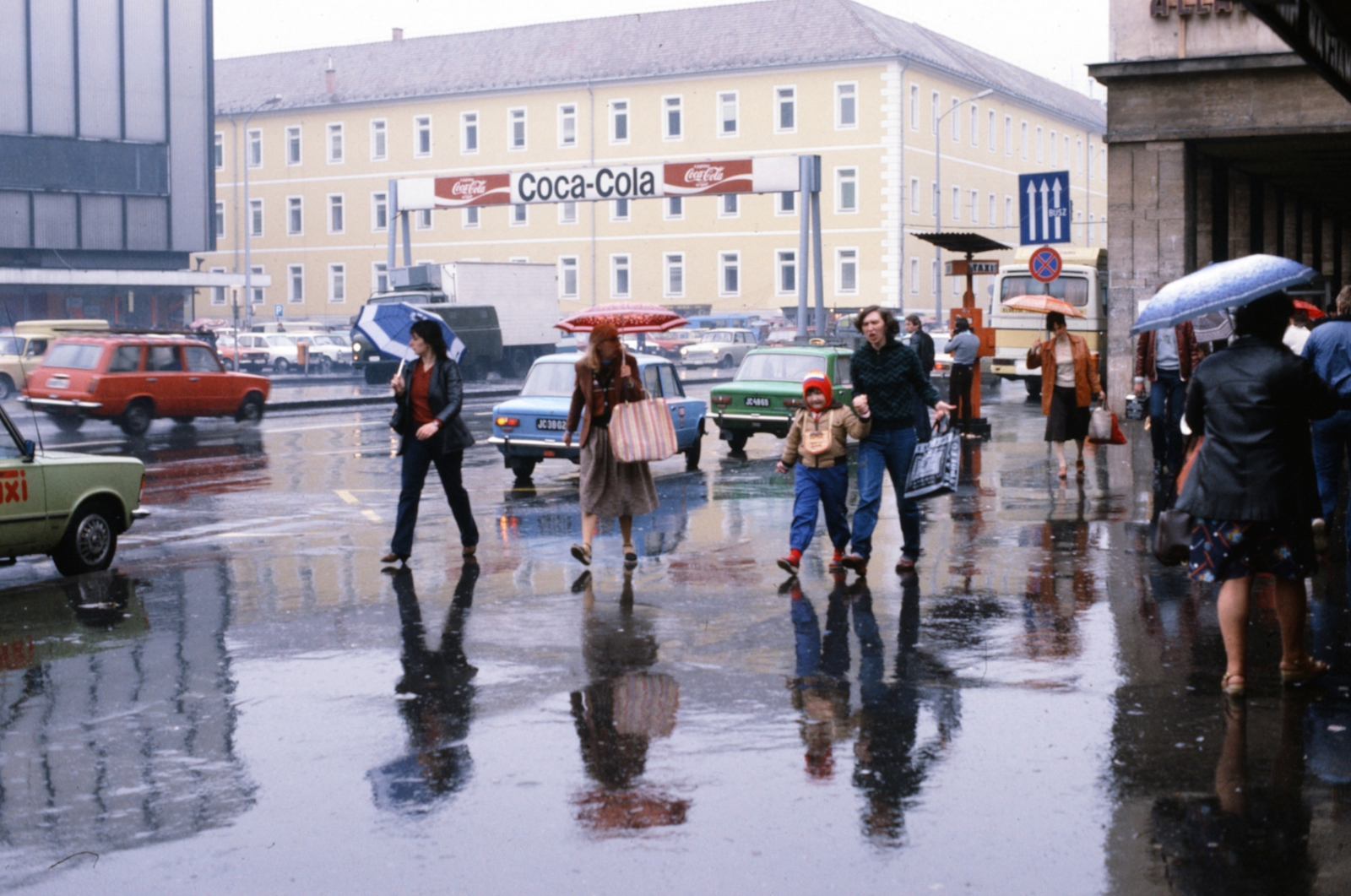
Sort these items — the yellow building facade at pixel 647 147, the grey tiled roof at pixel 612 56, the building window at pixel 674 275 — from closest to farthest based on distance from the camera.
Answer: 1. the yellow building facade at pixel 647 147
2. the grey tiled roof at pixel 612 56
3. the building window at pixel 674 275

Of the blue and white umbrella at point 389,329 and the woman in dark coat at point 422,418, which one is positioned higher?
the blue and white umbrella at point 389,329

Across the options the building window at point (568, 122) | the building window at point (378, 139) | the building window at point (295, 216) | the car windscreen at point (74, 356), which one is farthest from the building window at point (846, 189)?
the car windscreen at point (74, 356)

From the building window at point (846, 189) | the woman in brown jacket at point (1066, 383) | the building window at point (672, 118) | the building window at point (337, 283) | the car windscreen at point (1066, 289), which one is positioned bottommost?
the woman in brown jacket at point (1066, 383)

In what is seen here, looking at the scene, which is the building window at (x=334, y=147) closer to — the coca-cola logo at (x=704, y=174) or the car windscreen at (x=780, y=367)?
the coca-cola logo at (x=704, y=174)

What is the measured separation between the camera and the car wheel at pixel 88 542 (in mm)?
10852

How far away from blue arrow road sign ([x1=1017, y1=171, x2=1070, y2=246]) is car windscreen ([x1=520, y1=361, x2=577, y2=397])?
7549 millimetres

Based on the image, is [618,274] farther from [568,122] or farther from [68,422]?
[68,422]

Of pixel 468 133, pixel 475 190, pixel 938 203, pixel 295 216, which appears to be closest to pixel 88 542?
pixel 475 190

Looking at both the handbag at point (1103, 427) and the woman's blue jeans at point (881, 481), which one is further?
the handbag at point (1103, 427)

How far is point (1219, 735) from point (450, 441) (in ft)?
20.6

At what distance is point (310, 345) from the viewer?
60.7m

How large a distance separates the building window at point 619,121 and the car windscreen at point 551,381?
2286 inches

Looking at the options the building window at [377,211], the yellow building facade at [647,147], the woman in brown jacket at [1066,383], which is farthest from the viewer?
the building window at [377,211]

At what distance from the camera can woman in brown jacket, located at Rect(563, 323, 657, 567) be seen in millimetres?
11000
